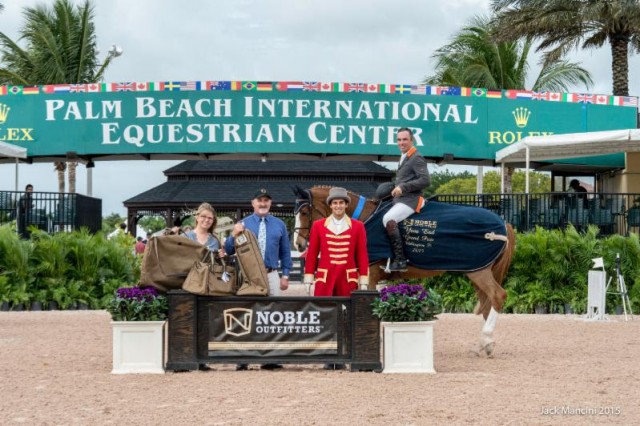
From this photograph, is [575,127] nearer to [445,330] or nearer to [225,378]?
[445,330]

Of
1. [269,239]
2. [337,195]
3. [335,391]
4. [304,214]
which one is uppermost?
[337,195]

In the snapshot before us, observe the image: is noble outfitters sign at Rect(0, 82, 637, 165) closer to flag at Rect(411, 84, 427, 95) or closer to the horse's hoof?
flag at Rect(411, 84, 427, 95)

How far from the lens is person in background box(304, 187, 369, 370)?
10531mm

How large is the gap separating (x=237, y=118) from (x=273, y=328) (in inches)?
532

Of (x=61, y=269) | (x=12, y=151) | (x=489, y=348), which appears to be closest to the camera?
(x=489, y=348)

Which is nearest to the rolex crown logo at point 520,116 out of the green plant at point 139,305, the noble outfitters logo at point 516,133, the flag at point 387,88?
the noble outfitters logo at point 516,133

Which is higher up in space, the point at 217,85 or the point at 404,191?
the point at 217,85

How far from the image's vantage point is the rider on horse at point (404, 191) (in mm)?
11477

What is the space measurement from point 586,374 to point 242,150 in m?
14.1

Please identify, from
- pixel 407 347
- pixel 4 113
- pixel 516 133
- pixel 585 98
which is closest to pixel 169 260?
pixel 407 347

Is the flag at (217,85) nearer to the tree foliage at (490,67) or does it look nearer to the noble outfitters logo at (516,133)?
the noble outfitters logo at (516,133)

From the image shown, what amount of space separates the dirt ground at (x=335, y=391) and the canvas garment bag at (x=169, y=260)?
1.04m

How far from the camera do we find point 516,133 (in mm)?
24125

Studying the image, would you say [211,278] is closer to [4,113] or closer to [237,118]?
[237,118]
